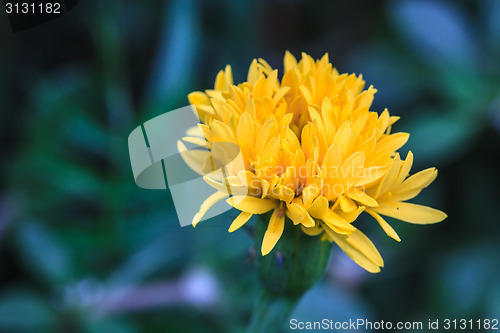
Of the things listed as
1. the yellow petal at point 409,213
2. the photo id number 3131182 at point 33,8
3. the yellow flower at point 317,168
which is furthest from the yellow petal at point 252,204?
the photo id number 3131182 at point 33,8

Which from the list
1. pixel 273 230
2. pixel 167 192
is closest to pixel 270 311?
pixel 273 230

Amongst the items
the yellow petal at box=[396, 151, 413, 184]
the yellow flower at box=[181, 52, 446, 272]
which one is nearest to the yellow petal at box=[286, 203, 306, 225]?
the yellow flower at box=[181, 52, 446, 272]

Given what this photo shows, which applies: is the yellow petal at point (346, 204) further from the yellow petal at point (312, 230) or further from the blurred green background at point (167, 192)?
the blurred green background at point (167, 192)

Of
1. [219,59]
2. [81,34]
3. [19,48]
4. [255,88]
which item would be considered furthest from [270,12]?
[255,88]

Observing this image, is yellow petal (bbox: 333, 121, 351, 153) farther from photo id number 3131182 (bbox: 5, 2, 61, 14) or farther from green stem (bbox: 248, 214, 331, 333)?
photo id number 3131182 (bbox: 5, 2, 61, 14)

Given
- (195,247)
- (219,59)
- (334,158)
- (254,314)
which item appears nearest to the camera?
(334,158)

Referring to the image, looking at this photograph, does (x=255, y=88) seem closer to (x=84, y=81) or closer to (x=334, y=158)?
(x=334, y=158)
